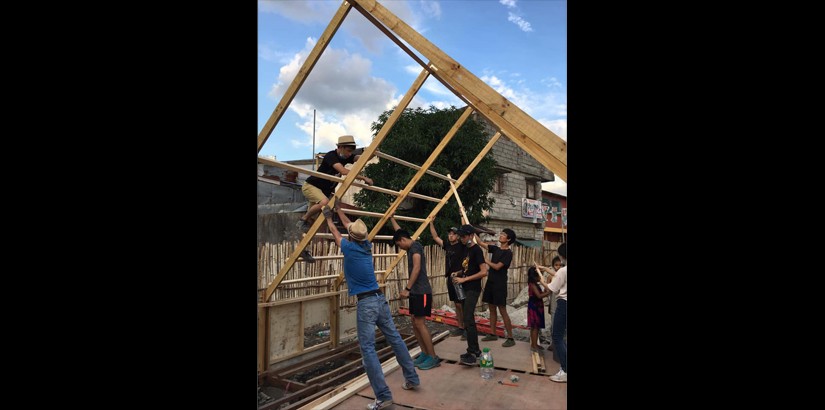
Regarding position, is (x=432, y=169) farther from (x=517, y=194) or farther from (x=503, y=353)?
(x=517, y=194)

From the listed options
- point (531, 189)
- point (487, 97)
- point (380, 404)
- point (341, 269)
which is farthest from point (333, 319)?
point (531, 189)

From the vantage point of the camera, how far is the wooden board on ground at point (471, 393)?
3.96 metres

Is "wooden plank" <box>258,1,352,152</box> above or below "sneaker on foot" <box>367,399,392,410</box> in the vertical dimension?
above

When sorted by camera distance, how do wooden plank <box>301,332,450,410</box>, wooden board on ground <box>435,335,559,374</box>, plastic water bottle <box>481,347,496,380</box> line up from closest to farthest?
1. wooden plank <box>301,332,450,410</box>
2. plastic water bottle <box>481,347,496,380</box>
3. wooden board on ground <box>435,335,559,374</box>

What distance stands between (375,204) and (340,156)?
8.22 m

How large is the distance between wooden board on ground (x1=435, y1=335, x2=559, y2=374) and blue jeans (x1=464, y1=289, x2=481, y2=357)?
307mm

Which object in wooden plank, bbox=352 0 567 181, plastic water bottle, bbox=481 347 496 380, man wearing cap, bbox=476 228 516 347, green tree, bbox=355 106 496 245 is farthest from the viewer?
green tree, bbox=355 106 496 245

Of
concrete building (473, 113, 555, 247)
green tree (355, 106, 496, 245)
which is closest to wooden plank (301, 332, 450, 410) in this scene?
green tree (355, 106, 496, 245)

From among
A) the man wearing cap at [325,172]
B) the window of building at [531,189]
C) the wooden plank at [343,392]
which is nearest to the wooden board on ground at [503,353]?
the wooden plank at [343,392]

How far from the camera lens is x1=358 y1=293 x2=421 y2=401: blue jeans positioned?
375 centimetres

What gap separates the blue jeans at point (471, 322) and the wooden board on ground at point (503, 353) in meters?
0.31

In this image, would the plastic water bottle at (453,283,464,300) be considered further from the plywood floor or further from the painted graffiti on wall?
the painted graffiti on wall
